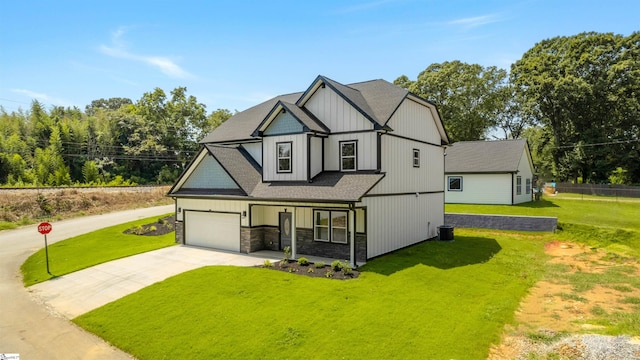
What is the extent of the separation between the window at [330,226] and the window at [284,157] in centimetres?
256

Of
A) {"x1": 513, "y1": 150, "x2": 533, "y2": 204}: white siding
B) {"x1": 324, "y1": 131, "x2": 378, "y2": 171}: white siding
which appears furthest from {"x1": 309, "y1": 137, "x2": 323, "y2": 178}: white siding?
{"x1": 513, "y1": 150, "x2": 533, "y2": 204}: white siding

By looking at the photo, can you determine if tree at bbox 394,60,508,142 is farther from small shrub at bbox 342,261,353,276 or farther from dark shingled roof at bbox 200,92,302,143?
small shrub at bbox 342,261,353,276

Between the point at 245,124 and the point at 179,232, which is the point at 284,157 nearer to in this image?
the point at 245,124

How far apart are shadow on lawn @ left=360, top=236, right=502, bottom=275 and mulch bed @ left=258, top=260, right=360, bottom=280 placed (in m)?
0.89

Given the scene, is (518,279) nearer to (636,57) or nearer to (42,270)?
(42,270)

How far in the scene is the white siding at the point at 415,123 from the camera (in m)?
16.8

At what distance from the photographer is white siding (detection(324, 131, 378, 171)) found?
50.1 ft

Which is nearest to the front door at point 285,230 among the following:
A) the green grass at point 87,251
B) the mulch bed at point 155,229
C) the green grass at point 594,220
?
the green grass at point 87,251

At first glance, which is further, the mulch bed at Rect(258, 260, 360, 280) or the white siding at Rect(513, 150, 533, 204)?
the white siding at Rect(513, 150, 533, 204)

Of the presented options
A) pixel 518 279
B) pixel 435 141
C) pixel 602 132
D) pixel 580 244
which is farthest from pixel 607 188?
pixel 518 279

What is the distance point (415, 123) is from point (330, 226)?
717 cm

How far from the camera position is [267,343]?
8.27m

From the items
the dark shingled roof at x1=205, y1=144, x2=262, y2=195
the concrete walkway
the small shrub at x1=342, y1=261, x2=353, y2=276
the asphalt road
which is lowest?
the asphalt road

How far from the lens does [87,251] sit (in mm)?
18469
